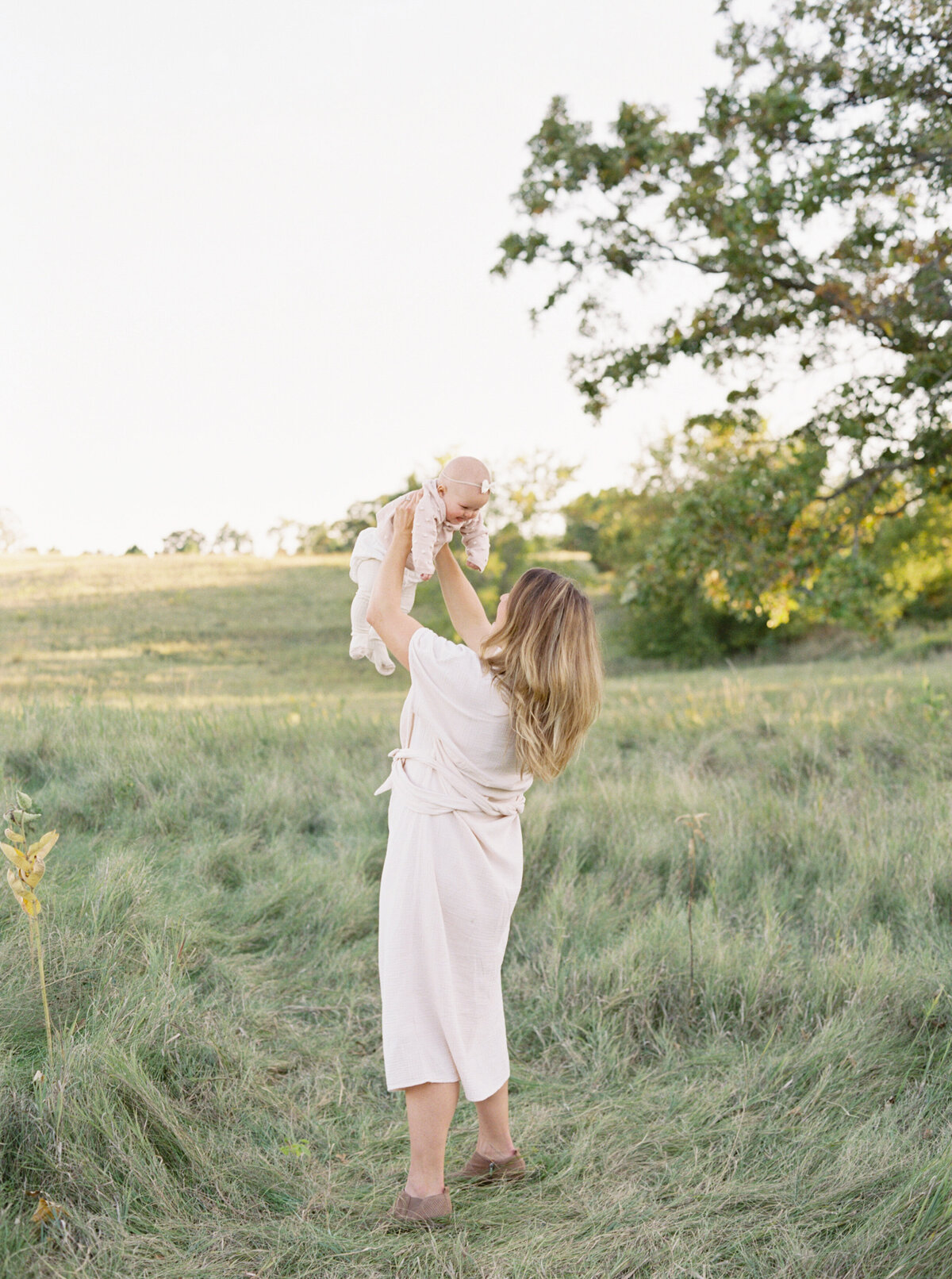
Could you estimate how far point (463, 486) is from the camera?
9.16 ft

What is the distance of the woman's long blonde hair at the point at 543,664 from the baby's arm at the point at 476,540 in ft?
Answer: 1.10

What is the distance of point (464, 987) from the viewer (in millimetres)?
2811

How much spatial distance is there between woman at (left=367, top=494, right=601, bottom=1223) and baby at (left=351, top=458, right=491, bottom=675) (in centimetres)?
8

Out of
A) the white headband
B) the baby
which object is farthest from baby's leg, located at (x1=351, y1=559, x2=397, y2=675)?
the white headband

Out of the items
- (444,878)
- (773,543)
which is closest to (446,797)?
(444,878)

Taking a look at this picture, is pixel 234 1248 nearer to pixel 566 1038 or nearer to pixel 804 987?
pixel 566 1038

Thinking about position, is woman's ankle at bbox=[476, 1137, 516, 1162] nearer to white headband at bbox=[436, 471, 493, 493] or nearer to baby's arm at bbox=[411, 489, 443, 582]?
baby's arm at bbox=[411, 489, 443, 582]

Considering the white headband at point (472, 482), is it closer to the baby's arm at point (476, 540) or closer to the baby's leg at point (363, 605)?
the baby's arm at point (476, 540)

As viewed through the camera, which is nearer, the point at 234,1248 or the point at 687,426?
the point at 234,1248

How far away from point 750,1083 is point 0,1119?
2560 mm

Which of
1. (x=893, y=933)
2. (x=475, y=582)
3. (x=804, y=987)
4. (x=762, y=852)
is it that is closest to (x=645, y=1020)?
(x=804, y=987)

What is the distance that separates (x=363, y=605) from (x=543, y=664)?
66 centimetres

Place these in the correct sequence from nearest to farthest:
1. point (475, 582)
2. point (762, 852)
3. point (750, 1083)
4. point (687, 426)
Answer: point (750, 1083)
point (762, 852)
point (687, 426)
point (475, 582)

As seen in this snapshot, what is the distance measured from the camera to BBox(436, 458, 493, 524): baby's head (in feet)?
9.18
